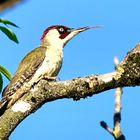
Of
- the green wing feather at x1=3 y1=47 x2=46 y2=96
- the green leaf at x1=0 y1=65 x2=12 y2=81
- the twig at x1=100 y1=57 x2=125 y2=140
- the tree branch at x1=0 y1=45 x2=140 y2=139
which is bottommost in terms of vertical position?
the twig at x1=100 y1=57 x2=125 y2=140

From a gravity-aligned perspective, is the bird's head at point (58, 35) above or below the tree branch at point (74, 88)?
above

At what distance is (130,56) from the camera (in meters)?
2.87

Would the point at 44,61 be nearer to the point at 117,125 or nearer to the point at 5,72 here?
the point at 5,72

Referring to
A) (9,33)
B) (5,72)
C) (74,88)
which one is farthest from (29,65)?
(74,88)

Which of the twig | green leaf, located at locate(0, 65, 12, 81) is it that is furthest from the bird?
the twig

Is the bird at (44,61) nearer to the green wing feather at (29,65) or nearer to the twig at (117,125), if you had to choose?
the green wing feather at (29,65)

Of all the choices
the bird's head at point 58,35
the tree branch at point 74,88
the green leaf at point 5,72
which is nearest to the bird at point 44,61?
the bird's head at point 58,35

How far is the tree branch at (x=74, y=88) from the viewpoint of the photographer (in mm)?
2805

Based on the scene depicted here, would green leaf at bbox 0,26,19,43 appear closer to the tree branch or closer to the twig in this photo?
the tree branch

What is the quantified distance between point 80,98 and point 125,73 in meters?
0.47

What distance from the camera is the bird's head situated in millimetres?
7656

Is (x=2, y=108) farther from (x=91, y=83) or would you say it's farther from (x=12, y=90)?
(x=91, y=83)

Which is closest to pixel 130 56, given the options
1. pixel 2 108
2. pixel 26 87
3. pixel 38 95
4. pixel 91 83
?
pixel 91 83

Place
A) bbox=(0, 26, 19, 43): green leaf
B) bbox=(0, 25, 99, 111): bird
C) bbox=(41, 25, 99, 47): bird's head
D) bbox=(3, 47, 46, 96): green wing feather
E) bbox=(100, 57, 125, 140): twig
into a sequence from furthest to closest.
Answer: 1. bbox=(41, 25, 99, 47): bird's head
2. bbox=(3, 47, 46, 96): green wing feather
3. bbox=(0, 25, 99, 111): bird
4. bbox=(0, 26, 19, 43): green leaf
5. bbox=(100, 57, 125, 140): twig
